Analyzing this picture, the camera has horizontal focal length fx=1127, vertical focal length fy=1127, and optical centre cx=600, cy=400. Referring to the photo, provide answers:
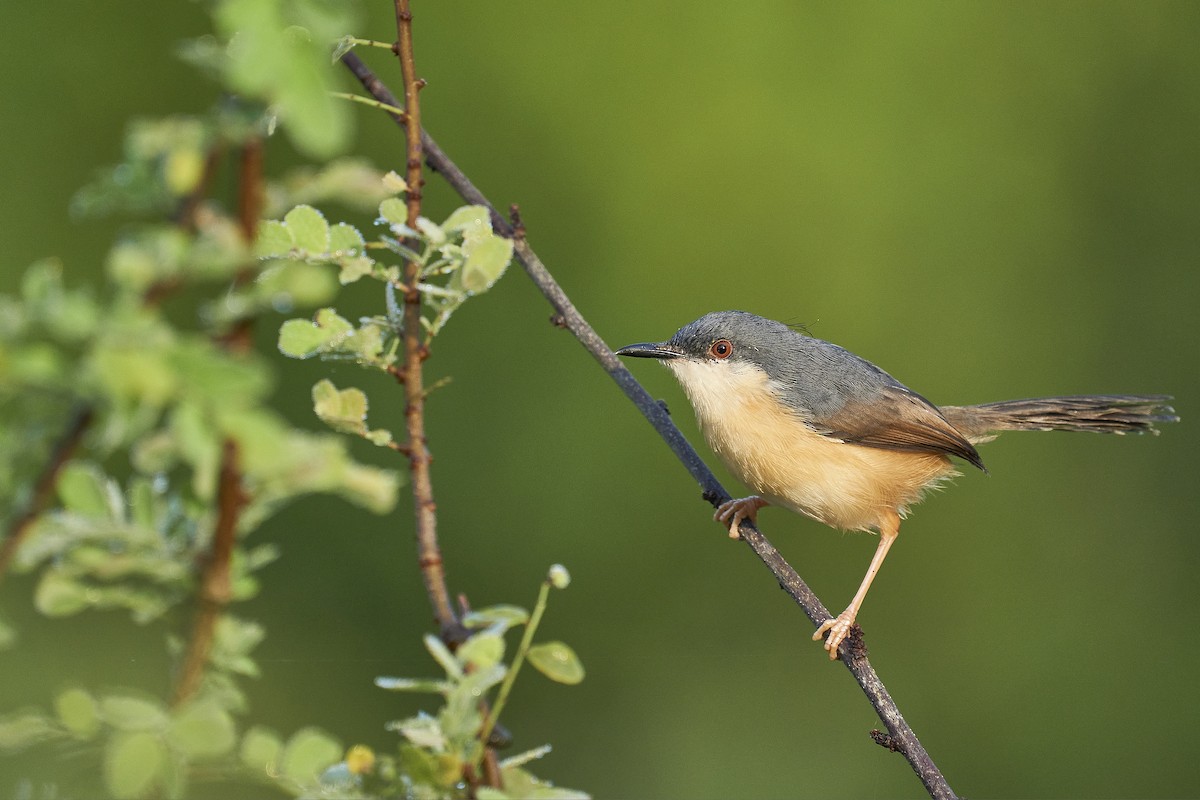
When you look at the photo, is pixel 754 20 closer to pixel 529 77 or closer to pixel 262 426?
pixel 529 77

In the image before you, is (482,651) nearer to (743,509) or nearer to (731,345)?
(743,509)

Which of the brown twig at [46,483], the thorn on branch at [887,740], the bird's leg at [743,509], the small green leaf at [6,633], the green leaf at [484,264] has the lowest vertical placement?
the thorn on branch at [887,740]

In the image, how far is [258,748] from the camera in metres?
1.05

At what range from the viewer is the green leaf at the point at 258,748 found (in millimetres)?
1046

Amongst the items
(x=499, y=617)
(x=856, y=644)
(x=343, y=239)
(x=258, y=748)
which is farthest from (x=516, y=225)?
(x=258, y=748)

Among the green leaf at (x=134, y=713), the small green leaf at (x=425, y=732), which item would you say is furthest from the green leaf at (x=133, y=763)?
the small green leaf at (x=425, y=732)

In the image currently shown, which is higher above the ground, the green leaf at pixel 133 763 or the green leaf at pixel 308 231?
the green leaf at pixel 308 231

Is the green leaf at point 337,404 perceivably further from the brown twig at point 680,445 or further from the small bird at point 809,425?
the small bird at point 809,425

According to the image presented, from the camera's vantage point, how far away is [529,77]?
598cm

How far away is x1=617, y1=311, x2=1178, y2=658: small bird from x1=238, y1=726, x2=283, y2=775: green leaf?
9.21 ft

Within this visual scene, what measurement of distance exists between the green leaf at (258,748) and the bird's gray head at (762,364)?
9.85ft

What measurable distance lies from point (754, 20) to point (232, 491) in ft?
19.0

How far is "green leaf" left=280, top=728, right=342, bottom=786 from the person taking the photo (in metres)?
1.08

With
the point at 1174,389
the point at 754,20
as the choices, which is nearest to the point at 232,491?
the point at 754,20
